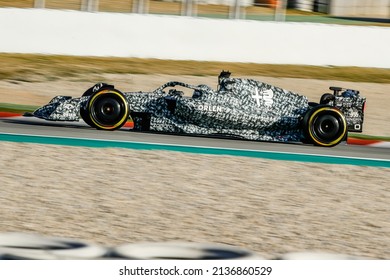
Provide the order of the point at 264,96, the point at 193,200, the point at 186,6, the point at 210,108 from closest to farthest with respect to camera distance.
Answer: the point at 193,200 < the point at 210,108 < the point at 264,96 < the point at 186,6

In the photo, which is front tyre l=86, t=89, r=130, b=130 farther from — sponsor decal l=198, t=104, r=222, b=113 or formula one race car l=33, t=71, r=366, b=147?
sponsor decal l=198, t=104, r=222, b=113

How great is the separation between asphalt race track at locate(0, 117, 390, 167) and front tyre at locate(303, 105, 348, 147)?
170 millimetres

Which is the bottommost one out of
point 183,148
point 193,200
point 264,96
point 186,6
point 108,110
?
point 193,200

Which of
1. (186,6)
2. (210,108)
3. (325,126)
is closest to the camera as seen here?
(210,108)

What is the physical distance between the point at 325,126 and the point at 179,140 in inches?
88.9

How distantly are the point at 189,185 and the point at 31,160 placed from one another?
227cm

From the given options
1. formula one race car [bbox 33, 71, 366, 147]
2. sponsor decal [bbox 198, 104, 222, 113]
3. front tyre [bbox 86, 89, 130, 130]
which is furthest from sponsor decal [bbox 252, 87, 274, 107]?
front tyre [bbox 86, 89, 130, 130]

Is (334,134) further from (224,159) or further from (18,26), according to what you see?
(18,26)

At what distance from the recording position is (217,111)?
13.0 metres

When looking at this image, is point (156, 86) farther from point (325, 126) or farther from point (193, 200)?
point (193, 200)

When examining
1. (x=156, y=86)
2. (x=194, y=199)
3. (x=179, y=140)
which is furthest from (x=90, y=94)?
(x=156, y=86)

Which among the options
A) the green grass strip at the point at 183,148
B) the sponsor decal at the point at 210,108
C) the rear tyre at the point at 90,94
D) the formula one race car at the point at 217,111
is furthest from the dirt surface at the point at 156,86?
the sponsor decal at the point at 210,108

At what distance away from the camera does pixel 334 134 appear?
1363cm
